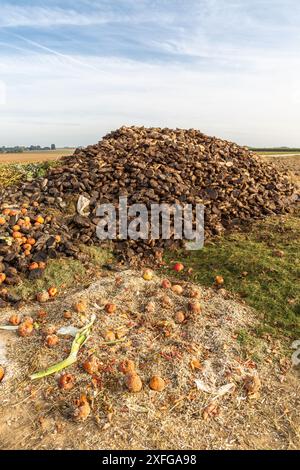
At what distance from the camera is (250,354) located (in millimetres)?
5383

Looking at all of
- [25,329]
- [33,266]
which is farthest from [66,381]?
[33,266]

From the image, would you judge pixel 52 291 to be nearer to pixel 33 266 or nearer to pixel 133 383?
pixel 33 266

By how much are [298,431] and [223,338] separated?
1590 mm

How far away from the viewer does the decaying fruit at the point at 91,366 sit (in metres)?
4.87

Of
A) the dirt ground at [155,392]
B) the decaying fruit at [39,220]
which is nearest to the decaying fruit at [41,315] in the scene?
the dirt ground at [155,392]

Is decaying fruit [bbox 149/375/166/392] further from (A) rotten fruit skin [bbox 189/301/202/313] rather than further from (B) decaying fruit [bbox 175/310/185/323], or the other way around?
(A) rotten fruit skin [bbox 189/301/202/313]

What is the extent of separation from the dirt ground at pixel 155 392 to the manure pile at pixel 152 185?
2533 millimetres

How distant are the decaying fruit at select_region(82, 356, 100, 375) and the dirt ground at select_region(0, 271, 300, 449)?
2.8 inches

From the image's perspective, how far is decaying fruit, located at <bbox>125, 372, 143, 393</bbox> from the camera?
457 cm

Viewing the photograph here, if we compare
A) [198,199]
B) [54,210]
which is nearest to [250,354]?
[198,199]

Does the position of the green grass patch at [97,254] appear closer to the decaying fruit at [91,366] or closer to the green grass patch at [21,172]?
the decaying fruit at [91,366]

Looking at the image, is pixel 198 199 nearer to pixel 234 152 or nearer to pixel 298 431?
pixel 234 152

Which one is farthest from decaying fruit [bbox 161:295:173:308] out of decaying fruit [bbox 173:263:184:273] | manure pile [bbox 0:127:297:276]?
manure pile [bbox 0:127:297:276]

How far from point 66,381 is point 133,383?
0.82m
